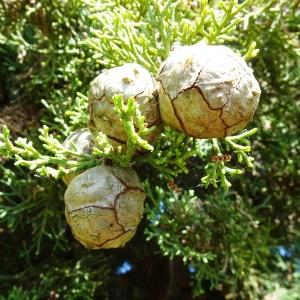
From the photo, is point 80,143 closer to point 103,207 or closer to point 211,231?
point 103,207

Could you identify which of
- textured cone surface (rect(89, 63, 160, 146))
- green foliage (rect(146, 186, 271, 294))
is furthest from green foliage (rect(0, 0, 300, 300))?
textured cone surface (rect(89, 63, 160, 146))

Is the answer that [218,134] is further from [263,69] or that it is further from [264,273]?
[264,273]

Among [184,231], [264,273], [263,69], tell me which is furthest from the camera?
[264,273]

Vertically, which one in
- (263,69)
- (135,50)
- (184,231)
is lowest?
(184,231)

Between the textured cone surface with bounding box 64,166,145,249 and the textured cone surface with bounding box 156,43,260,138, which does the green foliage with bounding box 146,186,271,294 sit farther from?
the textured cone surface with bounding box 156,43,260,138

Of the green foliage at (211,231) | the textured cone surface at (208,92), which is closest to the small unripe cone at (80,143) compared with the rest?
the textured cone surface at (208,92)

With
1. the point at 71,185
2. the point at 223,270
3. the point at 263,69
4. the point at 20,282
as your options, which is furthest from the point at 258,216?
the point at 71,185

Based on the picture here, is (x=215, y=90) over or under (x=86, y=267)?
over

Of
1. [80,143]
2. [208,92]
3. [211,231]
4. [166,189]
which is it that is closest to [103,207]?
[80,143]
